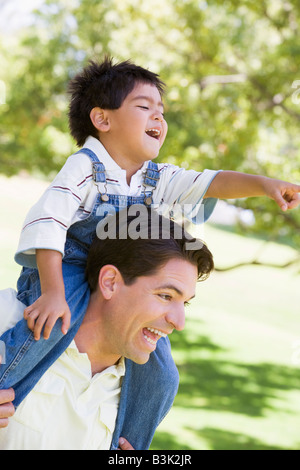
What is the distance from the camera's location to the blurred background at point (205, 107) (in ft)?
21.7

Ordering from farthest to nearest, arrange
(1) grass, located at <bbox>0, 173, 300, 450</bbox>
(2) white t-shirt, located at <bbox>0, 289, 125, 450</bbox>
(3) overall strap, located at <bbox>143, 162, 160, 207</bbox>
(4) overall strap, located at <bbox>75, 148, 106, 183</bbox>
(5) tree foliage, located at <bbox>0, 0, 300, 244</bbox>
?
(1) grass, located at <bbox>0, 173, 300, 450</bbox> < (5) tree foliage, located at <bbox>0, 0, 300, 244</bbox> < (3) overall strap, located at <bbox>143, 162, 160, 207</bbox> < (4) overall strap, located at <bbox>75, 148, 106, 183</bbox> < (2) white t-shirt, located at <bbox>0, 289, 125, 450</bbox>

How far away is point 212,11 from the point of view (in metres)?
7.87

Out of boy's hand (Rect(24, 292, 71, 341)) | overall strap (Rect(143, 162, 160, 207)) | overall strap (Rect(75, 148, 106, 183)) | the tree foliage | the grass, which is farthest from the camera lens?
the grass

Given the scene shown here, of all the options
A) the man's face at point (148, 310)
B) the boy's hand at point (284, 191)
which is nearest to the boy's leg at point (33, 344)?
the man's face at point (148, 310)

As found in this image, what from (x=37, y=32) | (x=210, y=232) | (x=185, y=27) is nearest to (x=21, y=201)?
(x=210, y=232)

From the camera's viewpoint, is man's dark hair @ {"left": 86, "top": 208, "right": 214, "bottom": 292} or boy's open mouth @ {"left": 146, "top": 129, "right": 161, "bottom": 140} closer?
man's dark hair @ {"left": 86, "top": 208, "right": 214, "bottom": 292}

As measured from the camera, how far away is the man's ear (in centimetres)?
212

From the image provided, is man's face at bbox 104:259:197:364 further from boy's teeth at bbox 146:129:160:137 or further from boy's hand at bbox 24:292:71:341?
boy's teeth at bbox 146:129:160:137

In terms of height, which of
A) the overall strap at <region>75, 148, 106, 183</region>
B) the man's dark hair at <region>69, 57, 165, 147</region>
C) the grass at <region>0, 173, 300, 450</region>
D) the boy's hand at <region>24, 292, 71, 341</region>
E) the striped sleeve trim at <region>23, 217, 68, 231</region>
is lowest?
the boy's hand at <region>24, 292, 71, 341</region>

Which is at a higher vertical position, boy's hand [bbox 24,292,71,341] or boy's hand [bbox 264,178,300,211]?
boy's hand [bbox 264,178,300,211]

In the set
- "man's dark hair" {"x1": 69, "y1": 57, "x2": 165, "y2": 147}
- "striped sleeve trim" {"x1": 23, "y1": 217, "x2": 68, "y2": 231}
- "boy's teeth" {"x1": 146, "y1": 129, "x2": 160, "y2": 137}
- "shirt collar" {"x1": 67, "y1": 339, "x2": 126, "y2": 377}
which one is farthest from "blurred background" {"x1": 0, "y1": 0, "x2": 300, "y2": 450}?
"striped sleeve trim" {"x1": 23, "y1": 217, "x2": 68, "y2": 231}

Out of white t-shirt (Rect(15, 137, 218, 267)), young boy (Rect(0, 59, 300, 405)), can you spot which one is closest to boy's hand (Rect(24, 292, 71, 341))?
young boy (Rect(0, 59, 300, 405))

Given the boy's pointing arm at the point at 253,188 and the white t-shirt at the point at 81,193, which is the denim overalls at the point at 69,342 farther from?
the boy's pointing arm at the point at 253,188

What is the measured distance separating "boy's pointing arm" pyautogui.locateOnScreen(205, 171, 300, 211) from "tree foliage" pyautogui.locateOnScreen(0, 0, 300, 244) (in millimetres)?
3648
